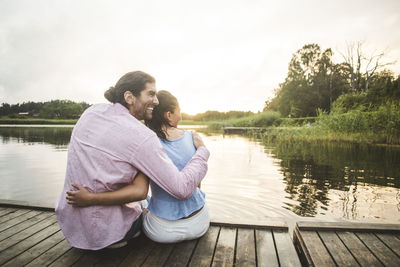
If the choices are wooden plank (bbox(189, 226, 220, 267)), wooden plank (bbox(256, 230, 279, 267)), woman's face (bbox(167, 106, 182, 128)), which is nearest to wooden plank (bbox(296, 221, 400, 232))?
wooden plank (bbox(256, 230, 279, 267))

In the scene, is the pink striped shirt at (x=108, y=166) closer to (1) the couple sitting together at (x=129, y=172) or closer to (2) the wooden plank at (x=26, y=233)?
(1) the couple sitting together at (x=129, y=172)

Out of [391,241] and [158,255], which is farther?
[391,241]

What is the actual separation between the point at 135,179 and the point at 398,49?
36.4 meters

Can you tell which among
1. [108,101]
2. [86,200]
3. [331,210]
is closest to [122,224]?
[86,200]

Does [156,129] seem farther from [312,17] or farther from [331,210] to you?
[312,17]

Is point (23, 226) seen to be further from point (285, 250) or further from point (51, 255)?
point (285, 250)

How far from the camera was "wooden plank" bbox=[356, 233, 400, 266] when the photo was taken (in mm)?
1784

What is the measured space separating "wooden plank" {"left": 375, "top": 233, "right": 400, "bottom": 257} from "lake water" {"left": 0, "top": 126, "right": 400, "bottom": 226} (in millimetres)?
1083

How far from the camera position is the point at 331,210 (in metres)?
4.30

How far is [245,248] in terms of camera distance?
6.29ft

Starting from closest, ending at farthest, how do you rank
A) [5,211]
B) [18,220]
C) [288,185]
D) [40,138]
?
[18,220] < [5,211] < [288,185] < [40,138]

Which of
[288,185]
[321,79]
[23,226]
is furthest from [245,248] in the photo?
[321,79]

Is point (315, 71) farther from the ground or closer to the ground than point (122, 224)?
farther from the ground

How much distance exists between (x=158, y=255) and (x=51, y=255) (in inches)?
32.4
